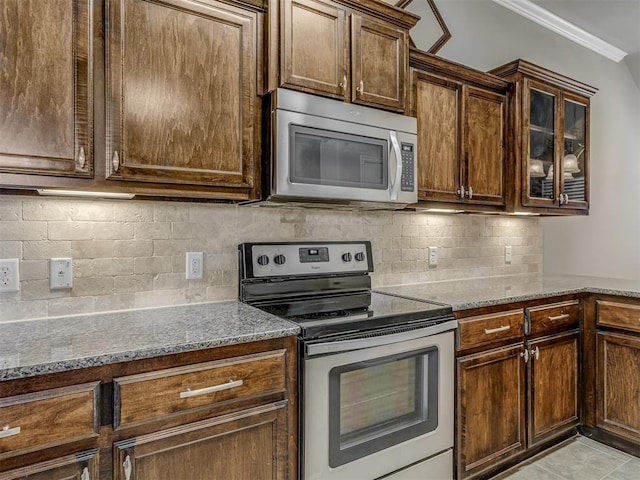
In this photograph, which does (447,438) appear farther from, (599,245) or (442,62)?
(599,245)

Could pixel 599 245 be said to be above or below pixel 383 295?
above

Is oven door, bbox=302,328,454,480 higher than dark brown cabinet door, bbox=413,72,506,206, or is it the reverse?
dark brown cabinet door, bbox=413,72,506,206

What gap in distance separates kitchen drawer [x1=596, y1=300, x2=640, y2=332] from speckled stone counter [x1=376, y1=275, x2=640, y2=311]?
0.07 m

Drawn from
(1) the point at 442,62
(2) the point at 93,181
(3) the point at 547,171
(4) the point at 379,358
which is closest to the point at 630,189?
(3) the point at 547,171

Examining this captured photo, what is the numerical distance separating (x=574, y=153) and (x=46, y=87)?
309 centimetres

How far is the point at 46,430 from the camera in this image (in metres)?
1.06

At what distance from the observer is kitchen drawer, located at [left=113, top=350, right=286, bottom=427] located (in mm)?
1169

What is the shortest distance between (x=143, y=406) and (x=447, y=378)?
4.16ft

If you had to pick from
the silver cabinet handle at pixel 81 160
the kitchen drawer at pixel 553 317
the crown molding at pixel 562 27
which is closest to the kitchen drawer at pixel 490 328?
the kitchen drawer at pixel 553 317

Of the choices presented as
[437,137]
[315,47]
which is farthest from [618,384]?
[315,47]

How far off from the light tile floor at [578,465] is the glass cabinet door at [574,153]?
1542 mm

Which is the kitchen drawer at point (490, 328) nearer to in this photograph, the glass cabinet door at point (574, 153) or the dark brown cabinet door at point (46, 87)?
the glass cabinet door at point (574, 153)

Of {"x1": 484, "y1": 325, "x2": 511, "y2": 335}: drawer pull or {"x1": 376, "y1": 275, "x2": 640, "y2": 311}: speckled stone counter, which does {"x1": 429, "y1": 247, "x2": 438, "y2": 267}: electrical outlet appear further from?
{"x1": 484, "y1": 325, "x2": 511, "y2": 335}: drawer pull

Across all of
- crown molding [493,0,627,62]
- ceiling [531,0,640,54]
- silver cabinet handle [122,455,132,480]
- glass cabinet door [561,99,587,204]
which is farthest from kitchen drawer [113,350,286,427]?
ceiling [531,0,640,54]
